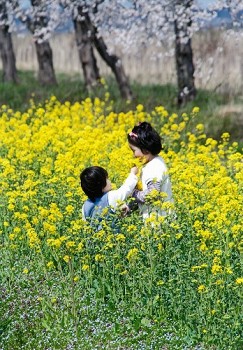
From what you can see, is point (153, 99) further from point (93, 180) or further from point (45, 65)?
point (93, 180)

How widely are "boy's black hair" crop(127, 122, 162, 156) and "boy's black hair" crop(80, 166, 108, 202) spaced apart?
567mm

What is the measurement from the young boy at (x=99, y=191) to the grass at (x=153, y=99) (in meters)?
7.49

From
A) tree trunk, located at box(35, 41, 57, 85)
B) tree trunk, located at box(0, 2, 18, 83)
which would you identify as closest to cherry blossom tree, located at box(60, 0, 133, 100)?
tree trunk, located at box(35, 41, 57, 85)

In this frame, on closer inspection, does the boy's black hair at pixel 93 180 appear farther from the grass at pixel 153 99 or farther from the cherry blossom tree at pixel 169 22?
the cherry blossom tree at pixel 169 22

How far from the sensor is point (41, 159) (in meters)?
10.9

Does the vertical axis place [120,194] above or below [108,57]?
above

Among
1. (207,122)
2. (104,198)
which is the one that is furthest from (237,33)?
(104,198)

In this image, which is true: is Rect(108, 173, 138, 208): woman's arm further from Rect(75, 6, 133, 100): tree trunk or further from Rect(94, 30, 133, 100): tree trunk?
Rect(94, 30, 133, 100): tree trunk

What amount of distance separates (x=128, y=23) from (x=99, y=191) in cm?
1089

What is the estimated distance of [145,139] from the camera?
8.23 metres

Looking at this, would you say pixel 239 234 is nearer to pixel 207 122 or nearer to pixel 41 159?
pixel 41 159

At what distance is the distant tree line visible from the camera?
16.6 m

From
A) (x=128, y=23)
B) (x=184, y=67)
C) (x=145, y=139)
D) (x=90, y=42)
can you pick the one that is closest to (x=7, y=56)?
(x=90, y=42)

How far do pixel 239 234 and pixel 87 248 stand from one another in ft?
4.16
